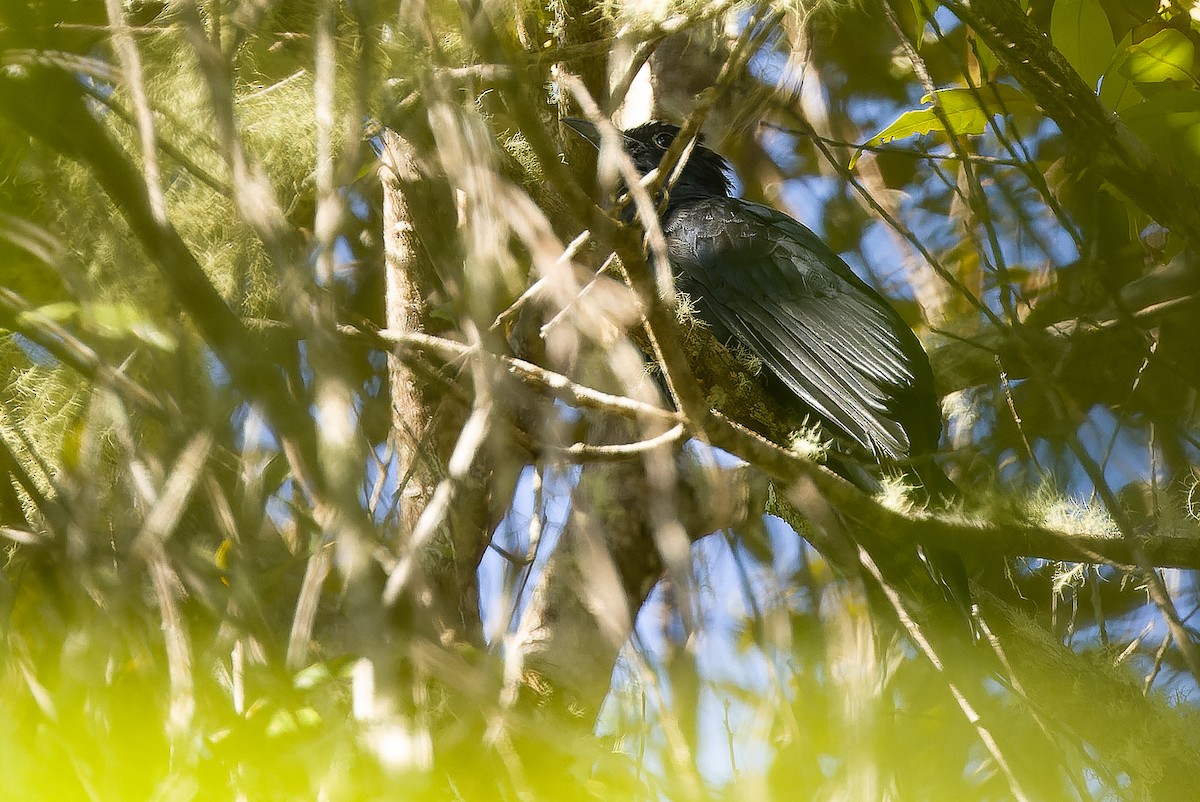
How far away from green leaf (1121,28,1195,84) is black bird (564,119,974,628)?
1.03 metres

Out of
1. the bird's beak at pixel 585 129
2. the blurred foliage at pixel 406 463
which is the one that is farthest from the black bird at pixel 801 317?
the blurred foliage at pixel 406 463

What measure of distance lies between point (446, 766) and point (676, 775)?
0.67 m

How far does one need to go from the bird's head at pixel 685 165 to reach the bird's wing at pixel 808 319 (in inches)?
9.0

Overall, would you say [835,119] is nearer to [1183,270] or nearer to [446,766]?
[1183,270]

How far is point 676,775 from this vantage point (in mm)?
1596

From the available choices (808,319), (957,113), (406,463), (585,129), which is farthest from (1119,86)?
(406,463)

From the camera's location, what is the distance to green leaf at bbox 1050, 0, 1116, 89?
2.82m

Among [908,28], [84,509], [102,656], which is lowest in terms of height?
[102,656]

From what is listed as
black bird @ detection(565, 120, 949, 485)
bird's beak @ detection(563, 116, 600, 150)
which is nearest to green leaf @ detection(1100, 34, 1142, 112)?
black bird @ detection(565, 120, 949, 485)

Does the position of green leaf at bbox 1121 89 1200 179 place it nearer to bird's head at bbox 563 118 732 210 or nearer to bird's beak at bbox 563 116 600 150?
bird's head at bbox 563 118 732 210

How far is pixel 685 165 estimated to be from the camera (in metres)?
3.42

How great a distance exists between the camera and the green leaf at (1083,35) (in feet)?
9.25

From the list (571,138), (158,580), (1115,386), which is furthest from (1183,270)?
(158,580)

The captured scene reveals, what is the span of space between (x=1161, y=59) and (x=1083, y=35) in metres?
0.23
